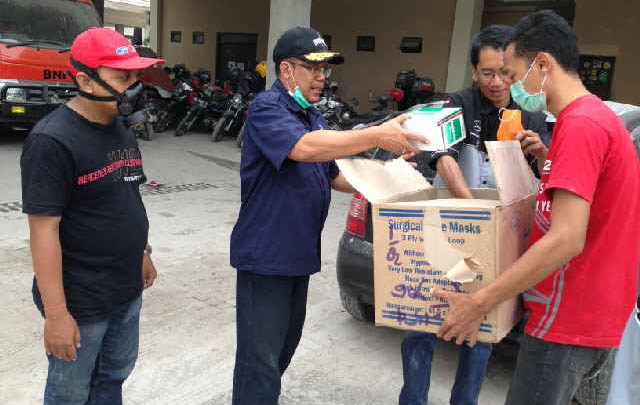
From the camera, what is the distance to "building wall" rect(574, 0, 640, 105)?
10.5m

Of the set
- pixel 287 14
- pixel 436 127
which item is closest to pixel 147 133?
pixel 287 14

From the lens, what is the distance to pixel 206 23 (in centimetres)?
1648

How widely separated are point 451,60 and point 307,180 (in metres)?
10.8

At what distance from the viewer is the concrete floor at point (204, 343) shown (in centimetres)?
308

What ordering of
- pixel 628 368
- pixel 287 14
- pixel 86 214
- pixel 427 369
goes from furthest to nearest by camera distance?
1. pixel 287 14
2. pixel 427 369
3. pixel 628 368
4. pixel 86 214

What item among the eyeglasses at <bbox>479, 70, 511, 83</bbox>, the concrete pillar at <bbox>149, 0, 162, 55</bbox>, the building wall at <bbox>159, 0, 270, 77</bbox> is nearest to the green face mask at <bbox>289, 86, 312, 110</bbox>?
the eyeglasses at <bbox>479, 70, 511, 83</bbox>

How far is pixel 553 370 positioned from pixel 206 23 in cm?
1620

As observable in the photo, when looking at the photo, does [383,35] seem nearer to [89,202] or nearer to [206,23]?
[206,23]

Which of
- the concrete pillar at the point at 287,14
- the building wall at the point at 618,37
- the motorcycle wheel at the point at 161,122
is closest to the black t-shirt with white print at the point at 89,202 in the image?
the concrete pillar at the point at 287,14

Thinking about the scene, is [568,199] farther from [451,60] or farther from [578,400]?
[451,60]

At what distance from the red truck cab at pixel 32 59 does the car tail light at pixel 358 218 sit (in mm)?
6991

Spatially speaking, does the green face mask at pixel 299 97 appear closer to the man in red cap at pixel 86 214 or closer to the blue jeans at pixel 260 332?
the man in red cap at pixel 86 214

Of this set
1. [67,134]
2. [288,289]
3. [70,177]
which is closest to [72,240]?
[70,177]

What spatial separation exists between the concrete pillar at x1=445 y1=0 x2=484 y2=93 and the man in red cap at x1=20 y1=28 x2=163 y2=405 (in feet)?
35.0
